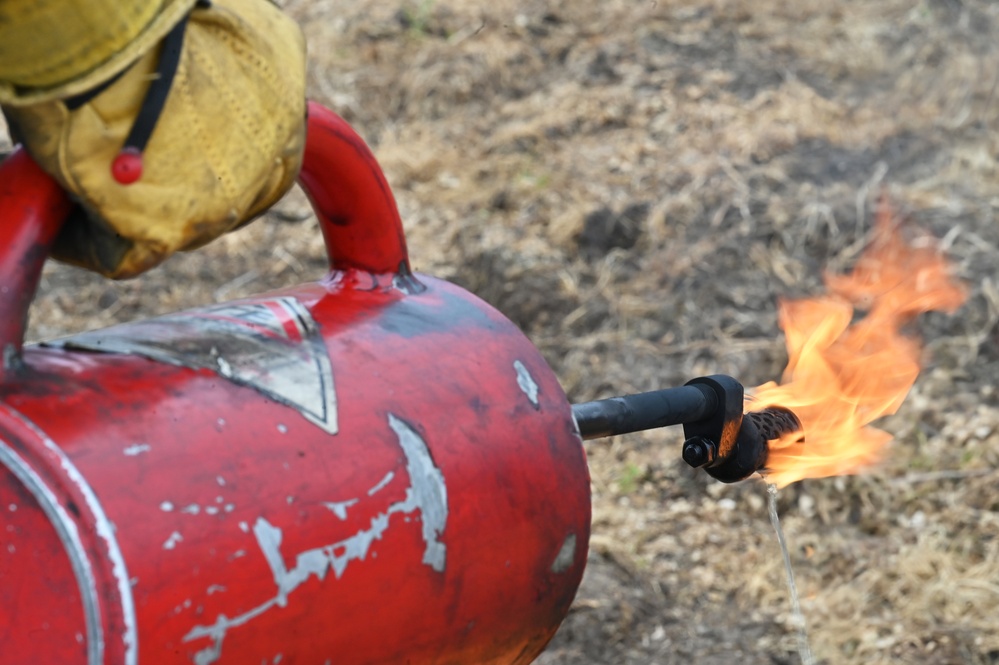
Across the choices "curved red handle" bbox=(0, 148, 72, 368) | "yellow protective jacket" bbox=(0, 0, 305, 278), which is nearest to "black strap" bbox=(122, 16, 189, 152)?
"yellow protective jacket" bbox=(0, 0, 305, 278)

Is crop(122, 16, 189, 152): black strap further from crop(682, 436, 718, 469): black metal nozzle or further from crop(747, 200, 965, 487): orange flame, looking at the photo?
crop(747, 200, 965, 487): orange flame

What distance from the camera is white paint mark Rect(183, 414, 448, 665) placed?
52.7 inches

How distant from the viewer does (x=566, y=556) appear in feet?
5.45

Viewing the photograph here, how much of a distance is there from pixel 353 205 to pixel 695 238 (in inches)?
90.8

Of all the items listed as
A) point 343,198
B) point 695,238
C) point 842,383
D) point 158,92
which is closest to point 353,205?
point 343,198

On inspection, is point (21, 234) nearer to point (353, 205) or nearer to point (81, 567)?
point (81, 567)

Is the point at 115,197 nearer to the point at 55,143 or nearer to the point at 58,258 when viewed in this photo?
the point at 55,143

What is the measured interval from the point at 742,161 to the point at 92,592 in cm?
339

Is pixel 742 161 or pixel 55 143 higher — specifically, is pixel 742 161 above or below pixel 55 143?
below

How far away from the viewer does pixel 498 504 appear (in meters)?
1.56

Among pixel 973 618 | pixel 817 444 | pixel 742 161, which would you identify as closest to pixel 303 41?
pixel 817 444

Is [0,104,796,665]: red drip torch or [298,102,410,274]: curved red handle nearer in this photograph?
[0,104,796,665]: red drip torch

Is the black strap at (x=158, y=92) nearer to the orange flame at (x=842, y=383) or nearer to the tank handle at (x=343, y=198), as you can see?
the tank handle at (x=343, y=198)

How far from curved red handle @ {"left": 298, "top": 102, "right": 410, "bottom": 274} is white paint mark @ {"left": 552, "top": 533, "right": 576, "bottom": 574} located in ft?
1.52
